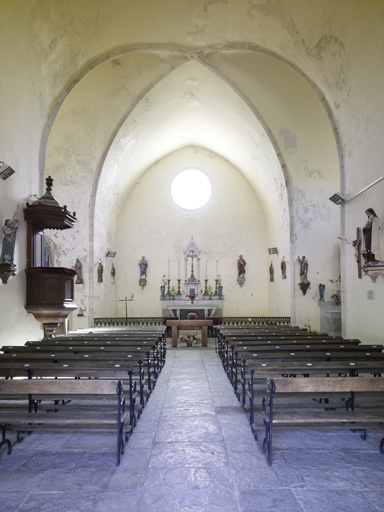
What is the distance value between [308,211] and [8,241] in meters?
10.3

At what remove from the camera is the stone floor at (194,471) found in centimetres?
333

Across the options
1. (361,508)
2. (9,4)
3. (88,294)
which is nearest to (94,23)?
(9,4)

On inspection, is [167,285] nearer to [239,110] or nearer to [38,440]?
[239,110]

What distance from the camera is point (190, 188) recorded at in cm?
2039

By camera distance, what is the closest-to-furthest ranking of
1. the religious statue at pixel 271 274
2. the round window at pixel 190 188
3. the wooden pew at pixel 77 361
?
the wooden pew at pixel 77 361, the religious statue at pixel 271 274, the round window at pixel 190 188

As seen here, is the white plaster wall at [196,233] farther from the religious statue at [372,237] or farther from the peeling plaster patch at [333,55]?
the religious statue at [372,237]

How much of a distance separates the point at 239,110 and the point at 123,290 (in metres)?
9.61

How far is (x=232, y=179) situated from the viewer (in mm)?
19719

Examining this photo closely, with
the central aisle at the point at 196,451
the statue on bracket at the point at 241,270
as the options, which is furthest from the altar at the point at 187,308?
the central aisle at the point at 196,451

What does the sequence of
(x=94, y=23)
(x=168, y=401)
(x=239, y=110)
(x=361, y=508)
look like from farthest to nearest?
1. (x=239, y=110)
2. (x=94, y=23)
3. (x=168, y=401)
4. (x=361, y=508)

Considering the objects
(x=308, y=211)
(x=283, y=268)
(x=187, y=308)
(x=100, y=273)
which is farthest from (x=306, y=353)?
(x=100, y=273)

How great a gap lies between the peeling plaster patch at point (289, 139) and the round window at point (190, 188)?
250 inches

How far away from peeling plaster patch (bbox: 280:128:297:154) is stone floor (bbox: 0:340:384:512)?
1060cm

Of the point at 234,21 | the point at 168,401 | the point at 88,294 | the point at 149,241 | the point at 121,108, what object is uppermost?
the point at 234,21
